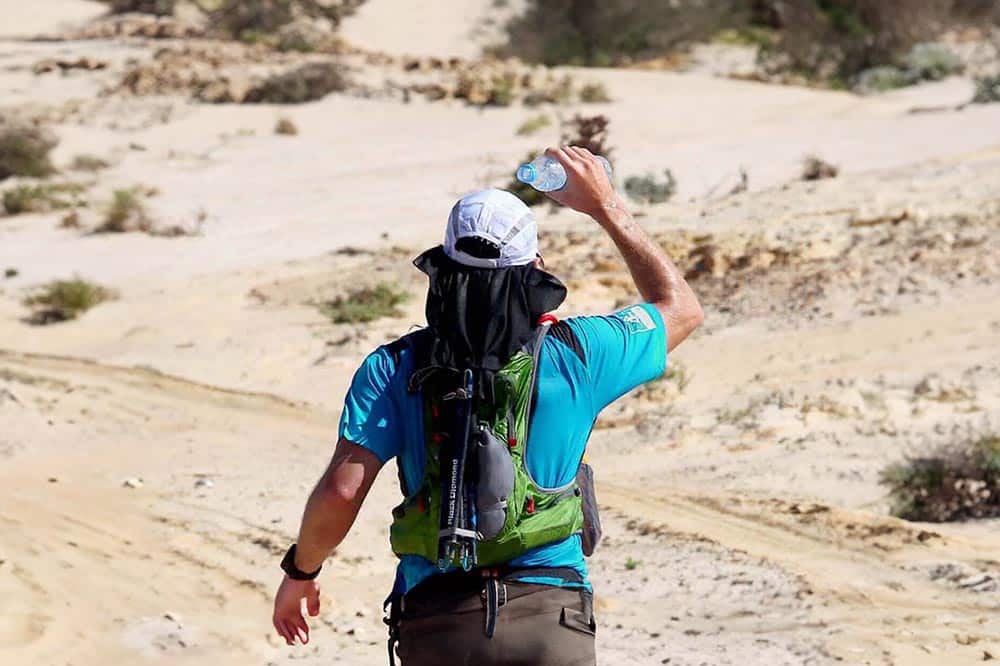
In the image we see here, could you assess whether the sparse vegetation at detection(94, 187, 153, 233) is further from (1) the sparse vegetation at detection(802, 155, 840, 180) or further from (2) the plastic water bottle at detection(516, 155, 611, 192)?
(2) the plastic water bottle at detection(516, 155, 611, 192)

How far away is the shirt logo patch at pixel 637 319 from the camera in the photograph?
9.51ft

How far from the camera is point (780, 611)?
18.0ft

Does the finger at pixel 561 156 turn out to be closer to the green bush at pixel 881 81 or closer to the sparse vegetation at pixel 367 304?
the sparse vegetation at pixel 367 304

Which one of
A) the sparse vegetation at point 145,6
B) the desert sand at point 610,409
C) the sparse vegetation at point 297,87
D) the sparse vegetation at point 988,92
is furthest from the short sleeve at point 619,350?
the sparse vegetation at point 145,6

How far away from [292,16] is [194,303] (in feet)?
56.9

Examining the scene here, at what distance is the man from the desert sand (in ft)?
7.76

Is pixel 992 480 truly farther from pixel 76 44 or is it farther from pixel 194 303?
pixel 76 44

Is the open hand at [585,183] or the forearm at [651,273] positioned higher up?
the open hand at [585,183]

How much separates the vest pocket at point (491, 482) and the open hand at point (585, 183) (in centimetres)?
53

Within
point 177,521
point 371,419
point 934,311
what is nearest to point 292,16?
point 934,311

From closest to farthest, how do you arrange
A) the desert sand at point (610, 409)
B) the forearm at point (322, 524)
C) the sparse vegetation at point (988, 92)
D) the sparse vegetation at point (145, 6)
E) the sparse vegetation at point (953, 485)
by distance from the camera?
the forearm at point (322, 524) → the desert sand at point (610, 409) → the sparse vegetation at point (953, 485) → the sparse vegetation at point (988, 92) → the sparse vegetation at point (145, 6)

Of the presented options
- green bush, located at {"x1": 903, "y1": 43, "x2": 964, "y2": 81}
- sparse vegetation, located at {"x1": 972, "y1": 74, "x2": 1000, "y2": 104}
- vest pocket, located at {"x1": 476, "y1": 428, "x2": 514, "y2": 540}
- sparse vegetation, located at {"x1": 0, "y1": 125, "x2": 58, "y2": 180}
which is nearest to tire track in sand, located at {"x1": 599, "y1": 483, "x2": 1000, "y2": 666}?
vest pocket, located at {"x1": 476, "y1": 428, "x2": 514, "y2": 540}

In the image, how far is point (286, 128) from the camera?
18766 millimetres

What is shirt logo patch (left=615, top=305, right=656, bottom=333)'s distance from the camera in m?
2.90
